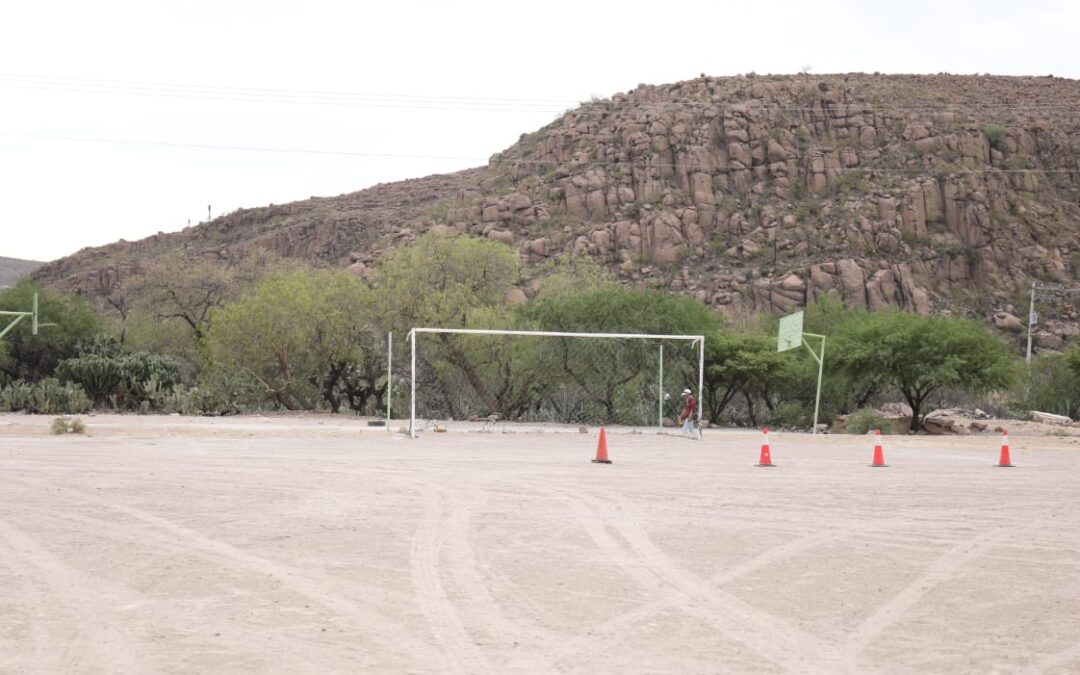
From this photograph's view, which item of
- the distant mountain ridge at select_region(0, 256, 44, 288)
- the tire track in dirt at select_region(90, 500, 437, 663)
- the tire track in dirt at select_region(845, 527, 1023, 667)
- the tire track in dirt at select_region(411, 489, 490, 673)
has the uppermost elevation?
the distant mountain ridge at select_region(0, 256, 44, 288)

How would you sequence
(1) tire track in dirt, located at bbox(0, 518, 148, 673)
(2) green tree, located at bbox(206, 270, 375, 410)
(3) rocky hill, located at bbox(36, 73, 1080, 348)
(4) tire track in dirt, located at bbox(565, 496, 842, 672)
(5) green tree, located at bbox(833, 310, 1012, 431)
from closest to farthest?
1. (1) tire track in dirt, located at bbox(0, 518, 148, 673)
2. (4) tire track in dirt, located at bbox(565, 496, 842, 672)
3. (5) green tree, located at bbox(833, 310, 1012, 431)
4. (2) green tree, located at bbox(206, 270, 375, 410)
5. (3) rocky hill, located at bbox(36, 73, 1080, 348)

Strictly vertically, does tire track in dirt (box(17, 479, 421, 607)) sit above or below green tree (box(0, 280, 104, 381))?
below

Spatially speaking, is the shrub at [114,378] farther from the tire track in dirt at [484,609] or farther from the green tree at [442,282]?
the tire track in dirt at [484,609]

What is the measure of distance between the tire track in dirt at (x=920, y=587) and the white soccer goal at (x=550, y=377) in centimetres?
3073

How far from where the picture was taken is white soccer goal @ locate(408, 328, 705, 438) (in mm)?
45281

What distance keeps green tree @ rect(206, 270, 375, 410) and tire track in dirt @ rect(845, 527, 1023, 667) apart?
124 feet

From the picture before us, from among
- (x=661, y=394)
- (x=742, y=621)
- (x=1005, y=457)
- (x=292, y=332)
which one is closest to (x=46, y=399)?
(x=292, y=332)

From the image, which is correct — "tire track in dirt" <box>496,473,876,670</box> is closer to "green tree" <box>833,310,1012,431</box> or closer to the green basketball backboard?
the green basketball backboard

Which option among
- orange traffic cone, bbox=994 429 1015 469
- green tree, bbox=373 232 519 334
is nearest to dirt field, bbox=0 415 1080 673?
orange traffic cone, bbox=994 429 1015 469

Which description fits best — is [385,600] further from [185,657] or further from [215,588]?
[185,657]

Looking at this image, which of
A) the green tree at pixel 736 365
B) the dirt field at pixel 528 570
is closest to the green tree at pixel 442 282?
the green tree at pixel 736 365

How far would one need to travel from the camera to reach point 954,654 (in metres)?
7.84

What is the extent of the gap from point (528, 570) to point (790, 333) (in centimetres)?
3519

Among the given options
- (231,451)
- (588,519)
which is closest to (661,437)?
(231,451)
